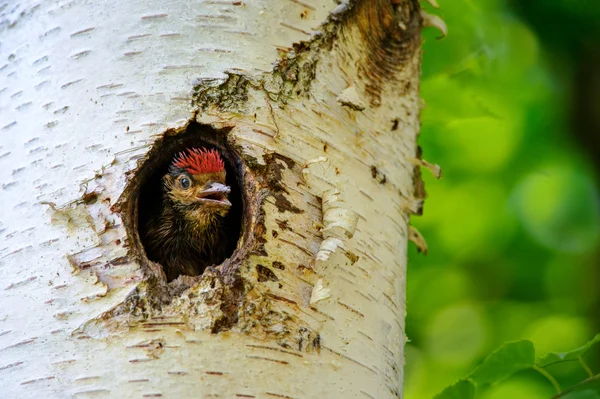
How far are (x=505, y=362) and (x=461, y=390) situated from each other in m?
0.18

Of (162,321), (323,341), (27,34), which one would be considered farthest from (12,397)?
(27,34)

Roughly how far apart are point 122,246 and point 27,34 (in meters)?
0.92

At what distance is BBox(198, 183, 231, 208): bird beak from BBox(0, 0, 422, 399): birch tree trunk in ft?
2.01

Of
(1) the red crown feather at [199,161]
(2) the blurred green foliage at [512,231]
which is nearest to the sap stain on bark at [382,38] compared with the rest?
(1) the red crown feather at [199,161]

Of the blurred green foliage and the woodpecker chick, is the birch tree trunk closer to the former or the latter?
the woodpecker chick

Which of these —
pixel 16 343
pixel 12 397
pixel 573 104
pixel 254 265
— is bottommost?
pixel 12 397

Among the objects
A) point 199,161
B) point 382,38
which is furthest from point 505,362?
point 199,161

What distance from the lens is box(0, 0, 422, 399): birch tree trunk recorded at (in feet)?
6.57

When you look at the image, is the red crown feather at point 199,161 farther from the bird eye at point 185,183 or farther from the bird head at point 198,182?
the bird eye at point 185,183

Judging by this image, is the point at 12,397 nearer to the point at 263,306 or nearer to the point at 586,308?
the point at 263,306

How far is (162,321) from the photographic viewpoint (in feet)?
6.63

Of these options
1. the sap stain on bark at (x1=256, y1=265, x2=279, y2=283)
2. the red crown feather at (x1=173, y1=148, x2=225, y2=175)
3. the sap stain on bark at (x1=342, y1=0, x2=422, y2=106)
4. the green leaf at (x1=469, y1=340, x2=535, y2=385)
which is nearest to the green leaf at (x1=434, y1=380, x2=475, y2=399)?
the green leaf at (x1=469, y1=340, x2=535, y2=385)

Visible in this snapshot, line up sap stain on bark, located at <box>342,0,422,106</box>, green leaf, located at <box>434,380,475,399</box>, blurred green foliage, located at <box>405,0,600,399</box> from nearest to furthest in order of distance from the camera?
green leaf, located at <box>434,380,475,399</box> → sap stain on bark, located at <box>342,0,422,106</box> → blurred green foliage, located at <box>405,0,600,399</box>

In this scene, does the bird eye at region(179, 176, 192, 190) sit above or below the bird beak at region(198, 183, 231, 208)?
above
